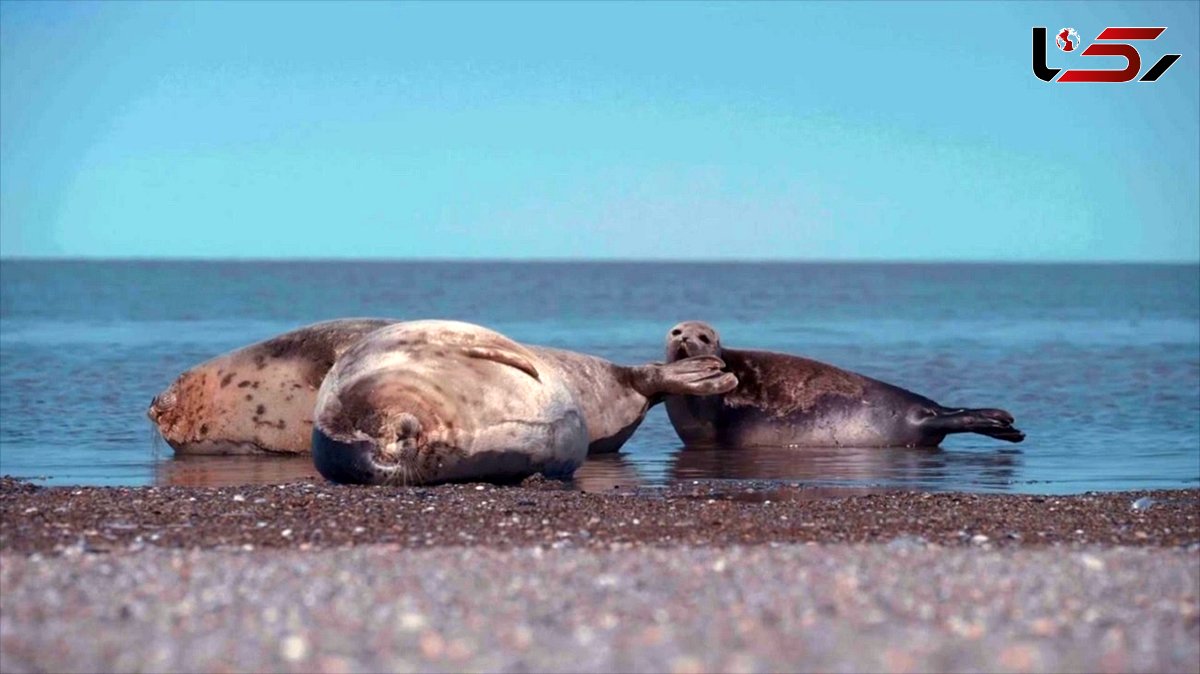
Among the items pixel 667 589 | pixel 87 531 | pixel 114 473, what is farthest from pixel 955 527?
pixel 114 473

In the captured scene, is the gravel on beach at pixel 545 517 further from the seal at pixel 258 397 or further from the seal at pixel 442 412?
the seal at pixel 258 397

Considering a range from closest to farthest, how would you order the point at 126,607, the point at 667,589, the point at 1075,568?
the point at 126,607 < the point at 667,589 < the point at 1075,568

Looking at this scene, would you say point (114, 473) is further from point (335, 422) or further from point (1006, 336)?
point (1006, 336)

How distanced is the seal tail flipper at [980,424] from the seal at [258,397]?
4.20 meters

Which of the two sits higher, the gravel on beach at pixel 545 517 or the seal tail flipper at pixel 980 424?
the seal tail flipper at pixel 980 424

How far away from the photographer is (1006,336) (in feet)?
109

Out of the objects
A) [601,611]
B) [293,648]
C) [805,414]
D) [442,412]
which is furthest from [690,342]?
[293,648]

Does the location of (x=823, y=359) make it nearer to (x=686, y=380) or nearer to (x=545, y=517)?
(x=686, y=380)

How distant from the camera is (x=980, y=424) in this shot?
1321 centimetres

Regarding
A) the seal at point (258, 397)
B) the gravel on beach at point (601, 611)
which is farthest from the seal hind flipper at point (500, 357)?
the gravel on beach at point (601, 611)

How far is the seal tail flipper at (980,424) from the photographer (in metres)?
13.2

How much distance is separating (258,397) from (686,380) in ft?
9.56

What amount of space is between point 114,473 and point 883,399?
5769 millimetres

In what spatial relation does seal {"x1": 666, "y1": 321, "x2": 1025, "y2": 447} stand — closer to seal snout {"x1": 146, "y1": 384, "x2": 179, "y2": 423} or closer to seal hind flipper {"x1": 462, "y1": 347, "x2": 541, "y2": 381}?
seal hind flipper {"x1": 462, "y1": 347, "x2": 541, "y2": 381}
